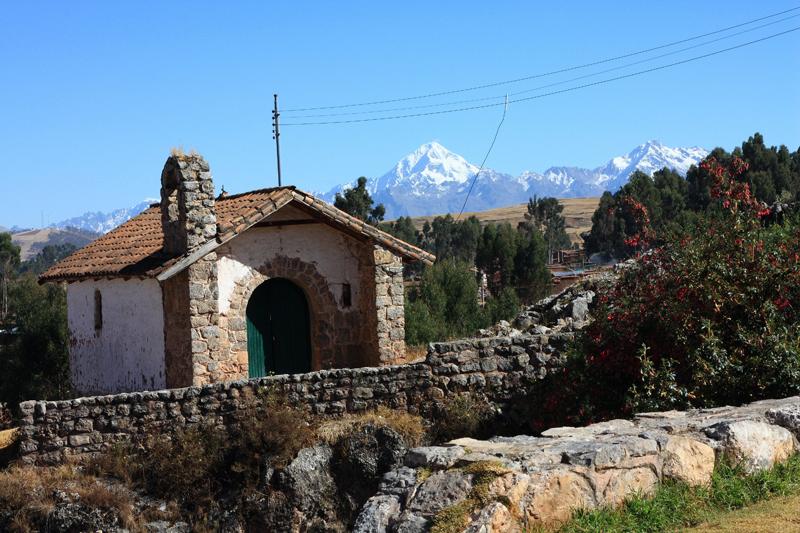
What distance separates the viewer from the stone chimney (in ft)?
55.4

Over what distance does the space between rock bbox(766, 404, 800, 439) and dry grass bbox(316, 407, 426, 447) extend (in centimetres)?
721

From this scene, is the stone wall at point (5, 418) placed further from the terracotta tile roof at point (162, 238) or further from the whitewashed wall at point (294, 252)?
the whitewashed wall at point (294, 252)

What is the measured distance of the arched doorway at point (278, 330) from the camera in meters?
17.9

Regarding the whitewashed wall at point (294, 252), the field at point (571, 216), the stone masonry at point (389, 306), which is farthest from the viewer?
the field at point (571, 216)

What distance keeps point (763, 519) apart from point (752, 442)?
103 cm

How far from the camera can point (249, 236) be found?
17.6 m

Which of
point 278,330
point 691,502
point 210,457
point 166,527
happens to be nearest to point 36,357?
point 278,330

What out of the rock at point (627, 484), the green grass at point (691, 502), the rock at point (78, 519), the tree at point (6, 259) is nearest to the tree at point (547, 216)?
the tree at point (6, 259)

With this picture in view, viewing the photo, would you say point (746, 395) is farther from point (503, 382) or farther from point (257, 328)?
point (257, 328)

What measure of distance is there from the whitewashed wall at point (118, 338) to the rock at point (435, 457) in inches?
432

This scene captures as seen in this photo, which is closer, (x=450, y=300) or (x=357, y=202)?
(x=450, y=300)

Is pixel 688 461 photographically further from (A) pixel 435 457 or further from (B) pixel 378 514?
(B) pixel 378 514

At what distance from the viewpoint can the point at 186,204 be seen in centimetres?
1680

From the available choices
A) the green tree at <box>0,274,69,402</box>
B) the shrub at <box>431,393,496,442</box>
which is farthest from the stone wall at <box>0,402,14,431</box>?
the shrub at <box>431,393,496,442</box>
